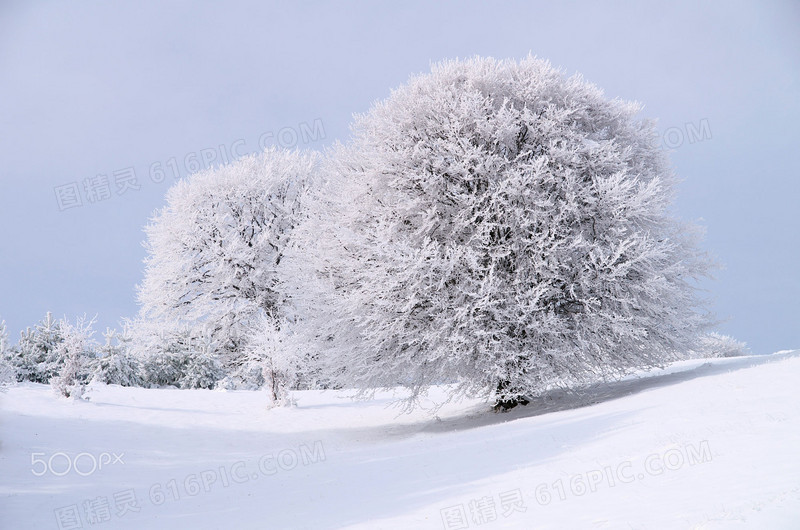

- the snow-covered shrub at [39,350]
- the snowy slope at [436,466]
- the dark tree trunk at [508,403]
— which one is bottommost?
the dark tree trunk at [508,403]

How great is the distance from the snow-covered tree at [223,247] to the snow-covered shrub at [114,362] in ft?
12.1

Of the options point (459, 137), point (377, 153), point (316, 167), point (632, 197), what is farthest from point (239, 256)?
point (632, 197)

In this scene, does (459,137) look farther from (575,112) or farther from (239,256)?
(239,256)

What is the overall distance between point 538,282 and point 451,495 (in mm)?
8322

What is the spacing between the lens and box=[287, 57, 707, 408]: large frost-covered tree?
14.6m

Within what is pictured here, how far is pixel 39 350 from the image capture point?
27719 mm

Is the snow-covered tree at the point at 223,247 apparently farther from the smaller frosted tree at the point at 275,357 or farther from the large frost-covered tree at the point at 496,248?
the large frost-covered tree at the point at 496,248

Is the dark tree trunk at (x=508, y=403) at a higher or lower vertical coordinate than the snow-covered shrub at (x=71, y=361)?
lower

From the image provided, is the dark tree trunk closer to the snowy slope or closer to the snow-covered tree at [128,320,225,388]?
the snowy slope

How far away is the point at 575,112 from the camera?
655 inches

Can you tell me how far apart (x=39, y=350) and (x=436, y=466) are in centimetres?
2612

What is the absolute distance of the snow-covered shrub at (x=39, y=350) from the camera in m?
27.1

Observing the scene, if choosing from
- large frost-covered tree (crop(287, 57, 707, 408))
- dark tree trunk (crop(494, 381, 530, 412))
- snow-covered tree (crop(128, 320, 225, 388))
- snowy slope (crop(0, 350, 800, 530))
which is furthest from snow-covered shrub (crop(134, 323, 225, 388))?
dark tree trunk (crop(494, 381, 530, 412))

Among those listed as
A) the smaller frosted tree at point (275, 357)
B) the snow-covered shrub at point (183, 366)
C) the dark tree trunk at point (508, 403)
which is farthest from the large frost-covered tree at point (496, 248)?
the snow-covered shrub at point (183, 366)
